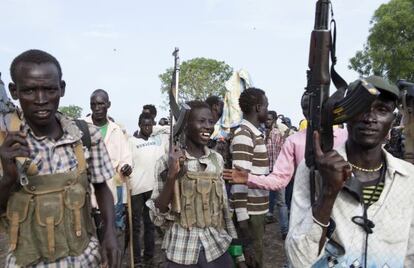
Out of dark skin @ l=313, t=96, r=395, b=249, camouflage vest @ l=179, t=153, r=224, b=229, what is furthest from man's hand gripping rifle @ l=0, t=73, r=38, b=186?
camouflage vest @ l=179, t=153, r=224, b=229

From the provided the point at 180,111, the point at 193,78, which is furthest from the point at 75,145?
the point at 193,78

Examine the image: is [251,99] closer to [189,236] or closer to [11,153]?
[189,236]

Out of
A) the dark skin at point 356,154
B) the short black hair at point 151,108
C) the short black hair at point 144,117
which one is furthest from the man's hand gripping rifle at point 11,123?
the short black hair at point 151,108

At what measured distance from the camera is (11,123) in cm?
202

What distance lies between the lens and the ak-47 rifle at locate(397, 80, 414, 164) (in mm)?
2674

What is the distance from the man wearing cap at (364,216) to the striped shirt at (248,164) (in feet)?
6.30

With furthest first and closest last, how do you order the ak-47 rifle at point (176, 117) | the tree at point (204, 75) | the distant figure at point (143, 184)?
the tree at point (204, 75) < the distant figure at point (143, 184) < the ak-47 rifle at point (176, 117)

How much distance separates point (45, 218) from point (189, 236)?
131 cm

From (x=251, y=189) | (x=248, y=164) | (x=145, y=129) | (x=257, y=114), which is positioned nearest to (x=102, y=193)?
(x=248, y=164)

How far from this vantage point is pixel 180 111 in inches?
119

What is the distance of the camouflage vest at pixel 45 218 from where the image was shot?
1.92 metres

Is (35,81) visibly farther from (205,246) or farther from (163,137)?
(163,137)

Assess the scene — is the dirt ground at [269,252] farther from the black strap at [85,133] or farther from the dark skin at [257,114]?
the black strap at [85,133]

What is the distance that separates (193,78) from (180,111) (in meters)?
46.8
